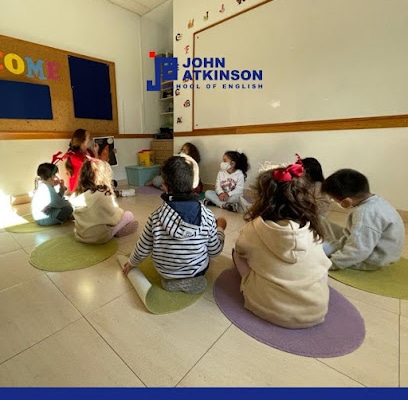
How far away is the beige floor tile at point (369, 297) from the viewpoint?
38.7 inches

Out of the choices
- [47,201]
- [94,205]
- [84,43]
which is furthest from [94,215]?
[84,43]

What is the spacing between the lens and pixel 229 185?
94.8 inches

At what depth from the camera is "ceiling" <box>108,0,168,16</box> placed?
307cm

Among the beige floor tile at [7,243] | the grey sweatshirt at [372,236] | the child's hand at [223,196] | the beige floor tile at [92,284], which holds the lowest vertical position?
the beige floor tile at [7,243]

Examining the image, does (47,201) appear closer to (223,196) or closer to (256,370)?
(223,196)

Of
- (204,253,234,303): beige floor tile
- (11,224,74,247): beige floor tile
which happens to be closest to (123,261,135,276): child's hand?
(204,253,234,303): beige floor tile

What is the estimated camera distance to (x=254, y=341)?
811 mm

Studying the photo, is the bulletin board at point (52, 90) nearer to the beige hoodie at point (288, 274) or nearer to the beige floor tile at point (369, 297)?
the beige hoodie at point (288, 274)

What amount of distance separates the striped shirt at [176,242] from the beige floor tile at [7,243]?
966 mm

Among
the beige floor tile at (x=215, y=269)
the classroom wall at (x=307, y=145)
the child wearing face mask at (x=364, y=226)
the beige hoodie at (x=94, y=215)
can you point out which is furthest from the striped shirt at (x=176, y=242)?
the classroom wall at (x=307, y=145)

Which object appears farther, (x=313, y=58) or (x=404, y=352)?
(x=313, y=58)

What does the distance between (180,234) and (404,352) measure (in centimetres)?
85

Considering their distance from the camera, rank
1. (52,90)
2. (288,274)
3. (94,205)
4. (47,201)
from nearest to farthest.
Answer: (288,274) < (94,205) < (47,201) < (52,90)

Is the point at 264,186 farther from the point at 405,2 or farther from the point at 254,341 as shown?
the point at 405,2
